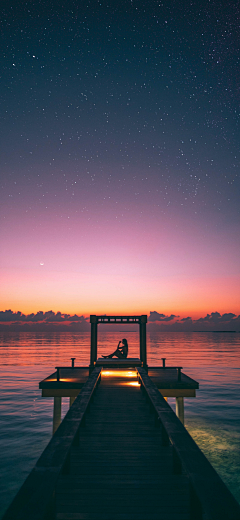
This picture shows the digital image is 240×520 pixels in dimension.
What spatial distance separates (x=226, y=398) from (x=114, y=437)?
82.3ft

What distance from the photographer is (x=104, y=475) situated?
5.06m

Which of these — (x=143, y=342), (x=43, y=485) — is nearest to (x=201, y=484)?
(x=43, y=485)

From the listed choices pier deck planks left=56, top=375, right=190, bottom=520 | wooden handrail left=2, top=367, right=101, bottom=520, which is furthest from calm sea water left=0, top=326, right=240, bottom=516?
wooden handrail left=2, top=367, right=101, bottom=520

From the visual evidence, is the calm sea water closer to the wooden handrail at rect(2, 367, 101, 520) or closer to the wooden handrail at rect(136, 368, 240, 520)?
the wooden handrail at rect(2, 367, 101, 520)

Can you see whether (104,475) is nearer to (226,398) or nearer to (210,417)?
(210,417)

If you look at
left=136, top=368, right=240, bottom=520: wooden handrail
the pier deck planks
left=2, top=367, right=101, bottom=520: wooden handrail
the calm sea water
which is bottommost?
the calm sea water

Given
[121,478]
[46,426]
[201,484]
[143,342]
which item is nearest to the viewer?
[201,484]

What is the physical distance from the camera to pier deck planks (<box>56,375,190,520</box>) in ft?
14.0

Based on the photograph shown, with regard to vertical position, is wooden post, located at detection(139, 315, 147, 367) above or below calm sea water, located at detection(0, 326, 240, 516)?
above

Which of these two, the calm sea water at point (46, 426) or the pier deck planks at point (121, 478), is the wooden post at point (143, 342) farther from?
the pier deck planks at point (121, 478)

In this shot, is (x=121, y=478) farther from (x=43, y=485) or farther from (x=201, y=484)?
(x=43, y=485)

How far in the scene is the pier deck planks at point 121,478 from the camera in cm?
427

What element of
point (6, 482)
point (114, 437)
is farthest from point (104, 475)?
point (6, 482)

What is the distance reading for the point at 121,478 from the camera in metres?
5.01
